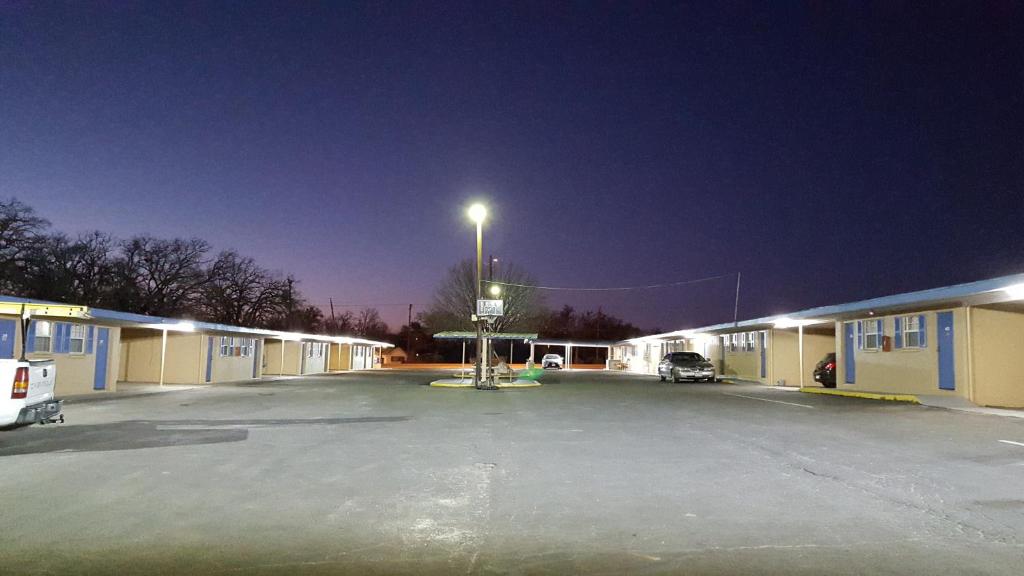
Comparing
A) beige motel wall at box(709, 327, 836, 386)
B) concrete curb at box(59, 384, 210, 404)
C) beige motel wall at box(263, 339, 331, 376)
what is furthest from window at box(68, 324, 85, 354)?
beige motel wall at box(709, 327, 836, 386)

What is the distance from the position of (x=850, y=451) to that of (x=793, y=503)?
3883 mm

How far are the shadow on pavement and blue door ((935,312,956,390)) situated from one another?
15990mm

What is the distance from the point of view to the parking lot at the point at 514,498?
516 cm

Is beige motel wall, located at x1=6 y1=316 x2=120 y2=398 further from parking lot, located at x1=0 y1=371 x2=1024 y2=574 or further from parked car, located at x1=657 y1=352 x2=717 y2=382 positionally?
parked car, located at x1=657 y1=352 x2=717 y2=382

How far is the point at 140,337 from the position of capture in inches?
1243

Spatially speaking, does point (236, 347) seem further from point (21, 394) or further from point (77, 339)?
point (21, 394)

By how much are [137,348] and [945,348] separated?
108ft

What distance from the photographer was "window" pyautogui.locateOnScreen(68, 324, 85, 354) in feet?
73.5

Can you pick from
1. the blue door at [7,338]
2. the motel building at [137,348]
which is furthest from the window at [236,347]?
the blue door at [7,338]

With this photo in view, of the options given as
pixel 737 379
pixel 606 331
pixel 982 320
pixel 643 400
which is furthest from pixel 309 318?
pixel 982 320

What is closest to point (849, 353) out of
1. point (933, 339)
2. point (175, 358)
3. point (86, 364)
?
point (933, 339)

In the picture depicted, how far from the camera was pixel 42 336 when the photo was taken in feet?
68.6

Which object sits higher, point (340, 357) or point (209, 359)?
point (209, 359)

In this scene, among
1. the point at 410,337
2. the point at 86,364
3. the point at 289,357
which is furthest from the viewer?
the point at 410,337
